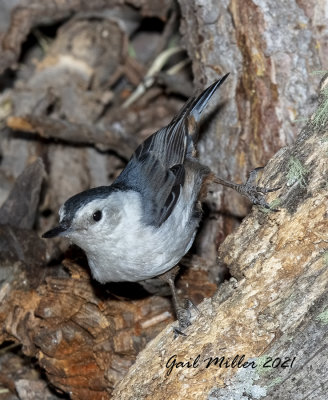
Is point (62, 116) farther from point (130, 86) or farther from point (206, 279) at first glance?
point (206, 279)

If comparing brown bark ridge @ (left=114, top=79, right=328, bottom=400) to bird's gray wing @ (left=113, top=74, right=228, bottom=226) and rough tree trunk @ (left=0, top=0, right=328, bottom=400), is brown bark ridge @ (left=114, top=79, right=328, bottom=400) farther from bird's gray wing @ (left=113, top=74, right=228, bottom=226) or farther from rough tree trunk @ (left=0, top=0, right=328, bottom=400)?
bird's gray wing @ (left=113, top=74, right=228, bottom=226)

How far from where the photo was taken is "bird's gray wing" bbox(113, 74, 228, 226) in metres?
3.53

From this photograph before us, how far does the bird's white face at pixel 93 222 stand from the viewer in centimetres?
327

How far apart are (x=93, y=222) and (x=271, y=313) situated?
1.00 metres

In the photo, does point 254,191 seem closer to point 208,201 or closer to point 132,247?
point 132,247

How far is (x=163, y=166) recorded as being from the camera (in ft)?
12.5

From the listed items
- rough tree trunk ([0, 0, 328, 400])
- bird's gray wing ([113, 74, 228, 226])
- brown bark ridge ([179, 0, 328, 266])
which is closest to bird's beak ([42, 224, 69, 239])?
bird's gray wing ([113, 74, 228, 226])

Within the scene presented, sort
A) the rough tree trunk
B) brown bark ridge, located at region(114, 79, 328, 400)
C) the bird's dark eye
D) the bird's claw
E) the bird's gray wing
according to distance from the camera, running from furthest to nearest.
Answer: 1. the bird's gray wing
2. the bird's dark eye
3. the bird's claw
4. the rough tree trunk
5. brown bark ridge, located at region(114, 79, 328, 400)

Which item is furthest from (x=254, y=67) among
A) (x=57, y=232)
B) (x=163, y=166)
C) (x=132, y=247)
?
(x=57, y=232)

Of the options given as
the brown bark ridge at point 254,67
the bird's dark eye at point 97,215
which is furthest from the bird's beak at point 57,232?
the brown bark ridge at point 254,67

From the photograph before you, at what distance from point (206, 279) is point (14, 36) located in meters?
2.97

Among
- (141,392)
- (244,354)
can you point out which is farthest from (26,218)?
(244,354)

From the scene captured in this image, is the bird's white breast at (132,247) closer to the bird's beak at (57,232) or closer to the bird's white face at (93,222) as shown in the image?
the bird's white face at (93,222)

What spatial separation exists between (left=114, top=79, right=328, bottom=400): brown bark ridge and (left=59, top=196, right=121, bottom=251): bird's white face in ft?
1.89
